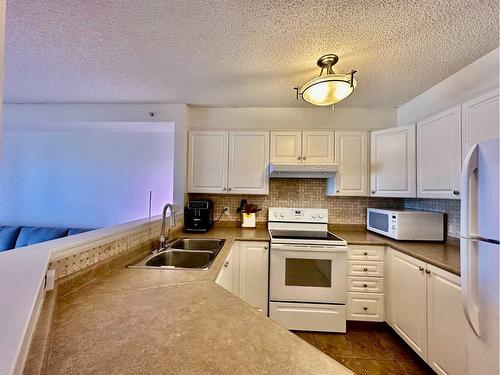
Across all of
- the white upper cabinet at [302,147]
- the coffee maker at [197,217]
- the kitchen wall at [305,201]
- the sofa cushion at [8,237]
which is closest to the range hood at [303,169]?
the white upper cabinet at [302,147]

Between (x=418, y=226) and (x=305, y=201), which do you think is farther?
(x=305, y=201)

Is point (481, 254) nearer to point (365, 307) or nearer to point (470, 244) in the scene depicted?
Answer: point (470, 244)

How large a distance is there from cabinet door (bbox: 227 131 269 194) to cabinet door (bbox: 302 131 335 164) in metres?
0.45

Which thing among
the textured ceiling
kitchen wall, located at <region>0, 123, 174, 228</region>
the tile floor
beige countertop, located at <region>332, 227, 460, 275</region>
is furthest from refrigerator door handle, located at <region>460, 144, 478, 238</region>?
kitchen wall, located at <region>0, 123, 174, 228</region>

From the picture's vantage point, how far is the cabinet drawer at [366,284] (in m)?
2.05

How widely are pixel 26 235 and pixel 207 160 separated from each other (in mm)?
2496

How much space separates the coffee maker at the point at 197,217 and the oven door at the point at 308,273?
0.82m

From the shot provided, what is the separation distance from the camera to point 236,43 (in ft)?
4.84

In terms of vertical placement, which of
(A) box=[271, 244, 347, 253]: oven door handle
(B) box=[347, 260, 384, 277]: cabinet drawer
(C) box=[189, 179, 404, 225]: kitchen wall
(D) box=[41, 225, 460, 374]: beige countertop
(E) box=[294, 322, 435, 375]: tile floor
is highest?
(C) box=[189, 179, 404, 225]: kitchen wall

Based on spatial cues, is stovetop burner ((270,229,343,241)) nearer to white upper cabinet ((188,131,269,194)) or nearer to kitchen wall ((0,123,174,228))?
white upper cabinet ((188,131,269,194))

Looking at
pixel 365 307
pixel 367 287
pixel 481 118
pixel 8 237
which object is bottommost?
pixel 365 307

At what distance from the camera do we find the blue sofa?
2674 millimetres

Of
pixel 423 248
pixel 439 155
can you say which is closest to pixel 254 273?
pixel 423 248

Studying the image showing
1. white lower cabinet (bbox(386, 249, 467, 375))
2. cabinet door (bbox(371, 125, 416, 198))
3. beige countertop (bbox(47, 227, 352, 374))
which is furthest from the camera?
cabinet door (bbox(371, 125, 416, 198))
